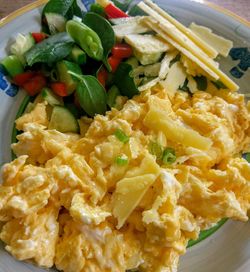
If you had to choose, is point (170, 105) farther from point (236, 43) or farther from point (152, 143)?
point (236, 43)

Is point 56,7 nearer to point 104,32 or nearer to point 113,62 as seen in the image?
point 104,32

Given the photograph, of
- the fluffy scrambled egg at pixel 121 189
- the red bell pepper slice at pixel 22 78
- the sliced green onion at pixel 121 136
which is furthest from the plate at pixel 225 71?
the sliced green onion at pixel 121 136

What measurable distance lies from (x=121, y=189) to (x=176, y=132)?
1.74 ft

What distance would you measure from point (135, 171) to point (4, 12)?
2.04 m

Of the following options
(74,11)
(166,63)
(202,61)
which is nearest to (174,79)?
(166,63)

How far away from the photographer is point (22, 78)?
316 cm

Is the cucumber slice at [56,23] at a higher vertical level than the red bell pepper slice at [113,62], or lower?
higher

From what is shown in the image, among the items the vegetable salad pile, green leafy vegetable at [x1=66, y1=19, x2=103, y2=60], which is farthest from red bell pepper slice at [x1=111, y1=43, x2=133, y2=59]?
green leafy vegetable at [x1=66, y1=19, x2=103, y2=60]

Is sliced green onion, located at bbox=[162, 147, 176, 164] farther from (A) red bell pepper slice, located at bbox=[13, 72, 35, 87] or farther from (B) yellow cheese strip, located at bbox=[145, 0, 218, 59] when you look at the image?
(A) red bell pepper slice, located at bbox=[13, 72, 35, 87]

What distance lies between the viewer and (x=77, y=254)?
246 centimetres

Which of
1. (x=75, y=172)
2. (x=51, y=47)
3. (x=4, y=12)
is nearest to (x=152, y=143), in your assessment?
(x=75, y=172)

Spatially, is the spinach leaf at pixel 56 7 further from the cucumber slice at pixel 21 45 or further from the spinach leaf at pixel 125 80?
the spinach leaf at pixel 125 80

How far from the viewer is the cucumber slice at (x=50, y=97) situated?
10.2 feet

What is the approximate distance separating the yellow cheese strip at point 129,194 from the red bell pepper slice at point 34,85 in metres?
1.03
